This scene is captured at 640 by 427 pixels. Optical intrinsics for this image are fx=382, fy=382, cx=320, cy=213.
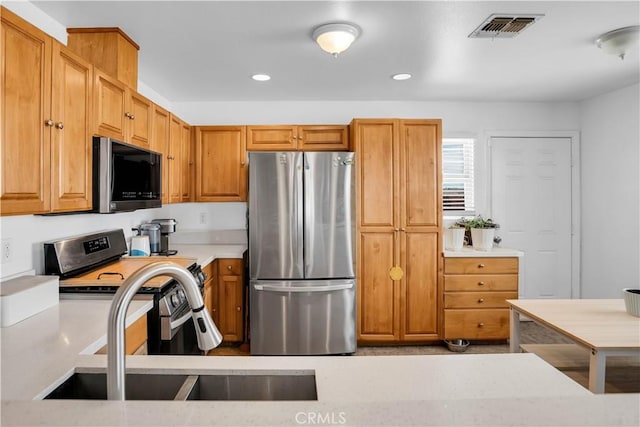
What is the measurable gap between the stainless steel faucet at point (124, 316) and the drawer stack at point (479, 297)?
3.03 meters

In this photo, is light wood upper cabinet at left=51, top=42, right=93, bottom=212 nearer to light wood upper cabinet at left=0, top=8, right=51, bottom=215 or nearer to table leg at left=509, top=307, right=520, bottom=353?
light wood upper cabinet at left=0, top=8, right=51, bottom=215

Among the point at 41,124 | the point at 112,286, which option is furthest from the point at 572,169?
the point at 41,124

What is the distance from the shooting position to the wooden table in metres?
1.62

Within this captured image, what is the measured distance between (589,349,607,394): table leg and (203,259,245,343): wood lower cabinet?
2.59m

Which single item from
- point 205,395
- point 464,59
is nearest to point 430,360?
point 205,395

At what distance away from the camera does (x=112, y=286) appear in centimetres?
196

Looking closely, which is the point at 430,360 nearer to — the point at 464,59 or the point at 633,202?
the point at 464,59

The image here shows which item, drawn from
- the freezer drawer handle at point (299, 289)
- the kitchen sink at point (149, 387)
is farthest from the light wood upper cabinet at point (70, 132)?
the freezer drawer handle at point (299, 289)

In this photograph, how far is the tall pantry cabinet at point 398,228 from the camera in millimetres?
3438

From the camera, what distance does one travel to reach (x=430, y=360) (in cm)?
103

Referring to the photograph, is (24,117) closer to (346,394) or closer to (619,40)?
(346,394)

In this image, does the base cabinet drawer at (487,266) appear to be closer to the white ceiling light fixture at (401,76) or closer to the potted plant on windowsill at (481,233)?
the potted plant on windowsill at (481,233)

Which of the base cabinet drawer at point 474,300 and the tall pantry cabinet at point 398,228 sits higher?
the tall pantry cabinet at point 398,228

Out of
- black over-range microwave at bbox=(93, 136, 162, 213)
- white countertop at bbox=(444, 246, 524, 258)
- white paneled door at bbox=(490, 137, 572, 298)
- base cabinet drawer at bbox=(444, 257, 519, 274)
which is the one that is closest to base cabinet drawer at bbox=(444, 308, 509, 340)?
base cabinet drawer at bbox=(444, 257, 519, 274)
